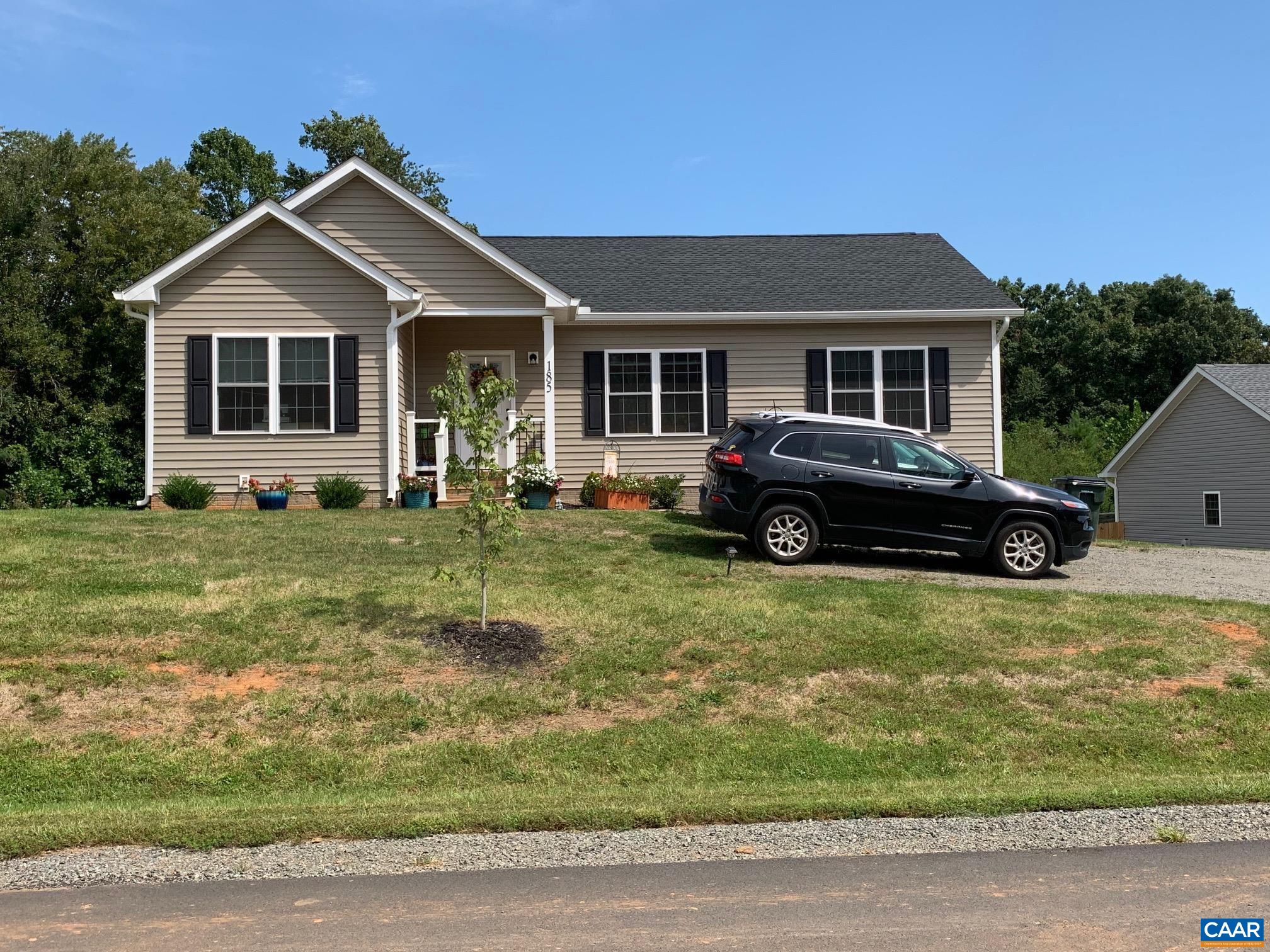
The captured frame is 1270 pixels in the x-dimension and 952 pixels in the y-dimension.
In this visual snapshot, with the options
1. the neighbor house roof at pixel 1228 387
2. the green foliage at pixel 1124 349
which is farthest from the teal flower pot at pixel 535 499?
the green foliage at pixel 1124 349

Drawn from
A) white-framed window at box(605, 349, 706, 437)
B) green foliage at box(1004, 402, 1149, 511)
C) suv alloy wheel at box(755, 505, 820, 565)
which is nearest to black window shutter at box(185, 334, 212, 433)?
white-framed window at box(605, 349, 706, 437)

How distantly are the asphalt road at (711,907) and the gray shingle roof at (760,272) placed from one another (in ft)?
46.3

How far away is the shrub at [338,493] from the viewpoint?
16.1 meters

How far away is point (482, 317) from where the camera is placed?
18.3 meters

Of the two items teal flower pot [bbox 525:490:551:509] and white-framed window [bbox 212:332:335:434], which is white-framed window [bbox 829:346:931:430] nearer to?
teal flower pot [bbox 525:490:551:509]

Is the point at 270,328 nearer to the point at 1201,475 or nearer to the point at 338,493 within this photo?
the point at 338,493

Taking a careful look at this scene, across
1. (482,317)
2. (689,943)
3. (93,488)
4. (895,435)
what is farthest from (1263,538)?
(93,488)

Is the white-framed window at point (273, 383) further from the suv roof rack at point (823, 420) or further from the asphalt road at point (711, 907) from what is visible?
the asphalt road at point (711, 907)

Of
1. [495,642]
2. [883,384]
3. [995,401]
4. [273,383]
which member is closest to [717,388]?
[883,384]

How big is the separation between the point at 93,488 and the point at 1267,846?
26.1 meters

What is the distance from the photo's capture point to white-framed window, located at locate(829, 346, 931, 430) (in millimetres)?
18859

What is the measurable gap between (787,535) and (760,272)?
30.0 ft

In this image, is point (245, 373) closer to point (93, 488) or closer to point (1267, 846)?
point (93, 488)

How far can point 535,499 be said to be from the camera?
17047 mm
